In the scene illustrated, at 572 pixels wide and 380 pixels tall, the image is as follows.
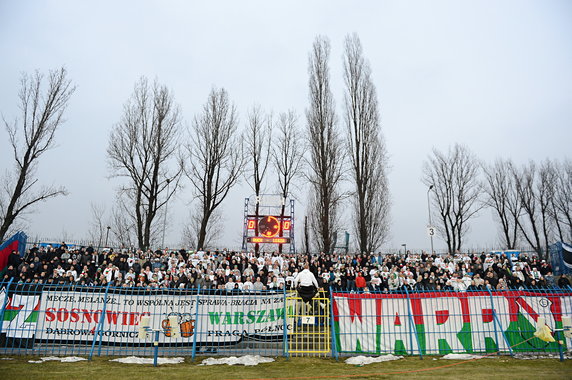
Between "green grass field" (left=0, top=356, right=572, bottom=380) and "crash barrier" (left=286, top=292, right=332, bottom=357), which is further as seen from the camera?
"crash barrier" (left=286, top=292, right=332, bottom=357)

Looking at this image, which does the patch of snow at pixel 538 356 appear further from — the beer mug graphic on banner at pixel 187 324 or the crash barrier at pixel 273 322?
the beer mug graphic on banner at pixel 187 324

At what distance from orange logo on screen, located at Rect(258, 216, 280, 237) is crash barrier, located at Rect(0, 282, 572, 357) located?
14.3m

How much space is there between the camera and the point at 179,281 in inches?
670

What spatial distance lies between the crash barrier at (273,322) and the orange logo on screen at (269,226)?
1434cm

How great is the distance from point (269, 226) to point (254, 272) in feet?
19.5

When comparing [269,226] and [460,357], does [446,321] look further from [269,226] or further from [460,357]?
[269,226]

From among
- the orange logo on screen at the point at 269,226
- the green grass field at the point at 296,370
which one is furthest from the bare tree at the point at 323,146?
the green grass field at the point at 296,370

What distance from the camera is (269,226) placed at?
2547 centimetres

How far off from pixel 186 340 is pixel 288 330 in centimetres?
294

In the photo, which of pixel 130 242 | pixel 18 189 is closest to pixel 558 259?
pixel 18 189

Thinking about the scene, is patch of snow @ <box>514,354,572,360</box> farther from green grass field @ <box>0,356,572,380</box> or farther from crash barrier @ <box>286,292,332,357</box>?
crash barrier @ <box>286,292,332,357</box>

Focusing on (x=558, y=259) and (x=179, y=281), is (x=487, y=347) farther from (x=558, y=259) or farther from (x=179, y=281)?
(x=558, y=259)

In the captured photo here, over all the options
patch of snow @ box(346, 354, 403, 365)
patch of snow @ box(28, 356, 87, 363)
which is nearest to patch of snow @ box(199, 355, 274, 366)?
patch of snow @ box(346, 354, 403, 365)

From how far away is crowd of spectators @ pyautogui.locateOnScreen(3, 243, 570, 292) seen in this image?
16328 millimetres
